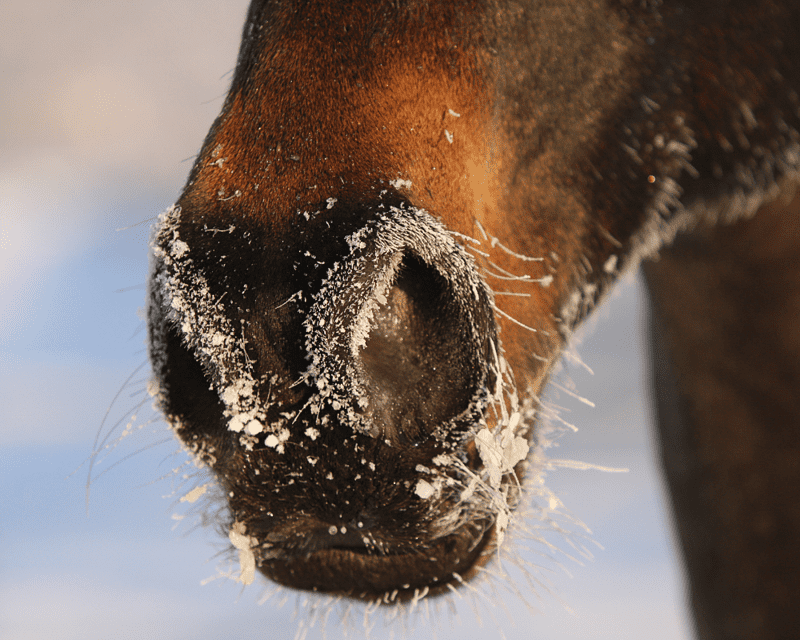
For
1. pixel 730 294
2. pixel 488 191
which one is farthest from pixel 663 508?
pixel 488 191

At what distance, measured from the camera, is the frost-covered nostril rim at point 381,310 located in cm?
45

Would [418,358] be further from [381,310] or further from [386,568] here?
[386,568]

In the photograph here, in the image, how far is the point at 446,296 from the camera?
500 millimetres

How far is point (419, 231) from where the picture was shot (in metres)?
0.49

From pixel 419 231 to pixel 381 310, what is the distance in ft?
0.22

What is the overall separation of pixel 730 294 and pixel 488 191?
919mm

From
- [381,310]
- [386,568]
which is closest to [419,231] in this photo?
[381,310]

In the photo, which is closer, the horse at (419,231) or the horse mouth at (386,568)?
the horse at (419,231)

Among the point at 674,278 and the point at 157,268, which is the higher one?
the point at 157,268

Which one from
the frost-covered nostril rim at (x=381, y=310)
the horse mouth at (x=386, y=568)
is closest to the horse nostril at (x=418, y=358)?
the frost-covered nostril rim at (x=381, y=310)

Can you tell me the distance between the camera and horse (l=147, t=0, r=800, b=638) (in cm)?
47

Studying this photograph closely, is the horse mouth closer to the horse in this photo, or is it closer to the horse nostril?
the horse

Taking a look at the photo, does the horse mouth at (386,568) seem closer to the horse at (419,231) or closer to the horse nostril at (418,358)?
the horse at (419,231)

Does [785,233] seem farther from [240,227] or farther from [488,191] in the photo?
[240,227]
